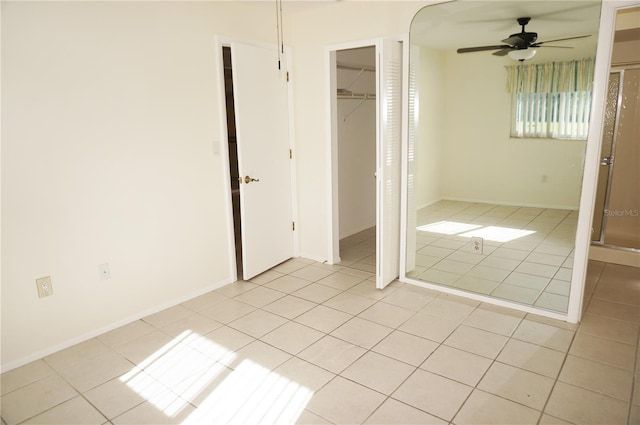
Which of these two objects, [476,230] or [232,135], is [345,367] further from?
[232,135]

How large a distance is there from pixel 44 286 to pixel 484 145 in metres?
4.96

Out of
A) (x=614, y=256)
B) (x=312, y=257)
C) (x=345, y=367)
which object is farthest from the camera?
(x=312, y=257)

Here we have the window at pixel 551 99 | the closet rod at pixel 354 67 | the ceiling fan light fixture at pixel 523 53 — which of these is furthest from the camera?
the closet rod at pixel 354 67

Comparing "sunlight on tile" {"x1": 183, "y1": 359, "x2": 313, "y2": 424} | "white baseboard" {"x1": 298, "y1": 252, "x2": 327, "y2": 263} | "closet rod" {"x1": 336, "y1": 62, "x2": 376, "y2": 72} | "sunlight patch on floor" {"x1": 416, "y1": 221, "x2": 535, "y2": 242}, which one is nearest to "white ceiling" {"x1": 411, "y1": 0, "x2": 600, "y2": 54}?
"closet rod" {"x1": 336, "y1": 62, "x2": 376, "y2": 72}

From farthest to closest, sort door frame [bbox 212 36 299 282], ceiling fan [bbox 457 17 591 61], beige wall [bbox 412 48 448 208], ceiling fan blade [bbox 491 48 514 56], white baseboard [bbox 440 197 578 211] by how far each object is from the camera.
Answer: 1. beige wall [bbox 412 48 448 208]
2. ceiling fan blade [bbox 491 48 514 56]
3. ceiling fan [bbox 457 17 591 61]
4. door frame [bbox 212 36 299 282]
5. white baseboard [bbox 440 197 578 211]

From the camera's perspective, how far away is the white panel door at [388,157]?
10.2ft

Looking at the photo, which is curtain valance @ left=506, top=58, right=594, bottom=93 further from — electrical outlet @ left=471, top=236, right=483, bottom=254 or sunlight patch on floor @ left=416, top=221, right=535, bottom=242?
electrical outlet @ left=471, top=236, right=483, bottom=254

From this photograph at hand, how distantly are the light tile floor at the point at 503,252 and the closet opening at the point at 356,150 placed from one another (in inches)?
21.6

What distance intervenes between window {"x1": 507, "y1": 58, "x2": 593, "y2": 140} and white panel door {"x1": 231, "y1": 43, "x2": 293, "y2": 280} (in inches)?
95.7

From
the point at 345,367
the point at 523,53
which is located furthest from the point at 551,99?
the point at 345,367

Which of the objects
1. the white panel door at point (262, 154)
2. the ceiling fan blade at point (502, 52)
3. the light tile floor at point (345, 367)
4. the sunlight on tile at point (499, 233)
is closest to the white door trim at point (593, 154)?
the light tile floor at point (345, 367)

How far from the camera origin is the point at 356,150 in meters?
4.98

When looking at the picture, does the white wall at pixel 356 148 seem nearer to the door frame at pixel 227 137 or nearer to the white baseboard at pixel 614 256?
the door frame at pixel 227 137

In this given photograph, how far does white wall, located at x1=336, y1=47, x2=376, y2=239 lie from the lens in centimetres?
469
